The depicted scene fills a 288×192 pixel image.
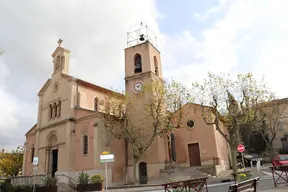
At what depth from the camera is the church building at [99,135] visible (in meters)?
24.7

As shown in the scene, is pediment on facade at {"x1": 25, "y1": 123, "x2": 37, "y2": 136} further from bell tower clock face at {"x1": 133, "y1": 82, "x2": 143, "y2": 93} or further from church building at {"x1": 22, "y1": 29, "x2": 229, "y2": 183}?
bell tower clock face at {"x1": 133, "y1": 82, "x2": 143, "y2": 93}

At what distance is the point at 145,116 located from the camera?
25547mm

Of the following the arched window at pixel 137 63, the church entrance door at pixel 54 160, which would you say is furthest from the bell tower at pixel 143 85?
the church entrance door at pixel 54 160

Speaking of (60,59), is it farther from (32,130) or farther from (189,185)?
(189,185)

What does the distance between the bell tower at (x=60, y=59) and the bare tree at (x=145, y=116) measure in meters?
9.91

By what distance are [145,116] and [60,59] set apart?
14.4 meters

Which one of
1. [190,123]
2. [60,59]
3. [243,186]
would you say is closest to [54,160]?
[60,59]

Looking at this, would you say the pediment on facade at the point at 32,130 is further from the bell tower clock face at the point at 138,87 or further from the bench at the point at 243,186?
the bench at the point at 243,186

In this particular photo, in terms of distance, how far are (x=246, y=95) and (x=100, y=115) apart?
554 inches

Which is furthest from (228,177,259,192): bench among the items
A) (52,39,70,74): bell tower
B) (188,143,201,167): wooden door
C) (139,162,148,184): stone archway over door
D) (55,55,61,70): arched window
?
(55,55,61,70): arched window

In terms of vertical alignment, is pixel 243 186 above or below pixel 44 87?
below

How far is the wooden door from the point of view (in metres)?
27.1

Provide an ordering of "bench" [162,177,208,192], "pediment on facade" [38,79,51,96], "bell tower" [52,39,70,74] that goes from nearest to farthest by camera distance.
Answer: "bench" [162,177,208,192]
"bell tower" [52,39,70,74]
"pediment on facade" [38,79,51,96]

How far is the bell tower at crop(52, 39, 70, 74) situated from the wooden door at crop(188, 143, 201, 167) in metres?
17.9
